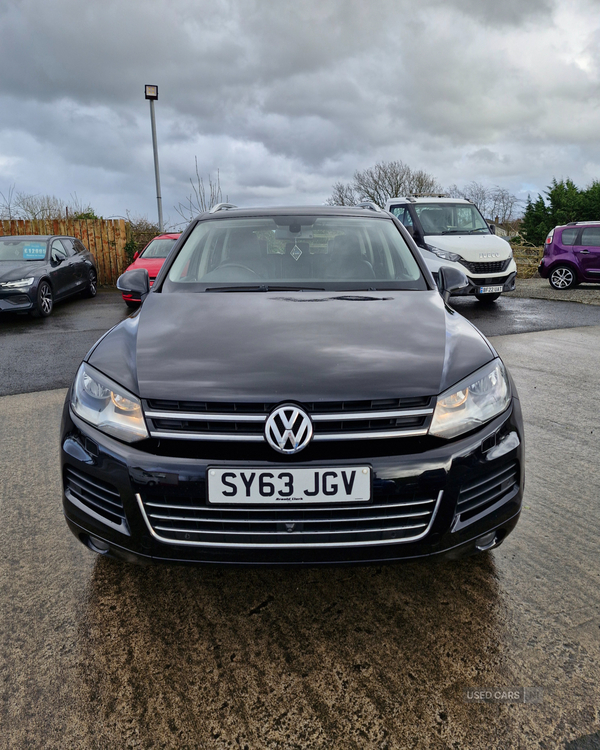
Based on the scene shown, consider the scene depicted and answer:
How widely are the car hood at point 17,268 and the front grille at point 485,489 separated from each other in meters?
10.3

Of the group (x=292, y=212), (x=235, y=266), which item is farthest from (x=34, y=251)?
(x=235, y=266)

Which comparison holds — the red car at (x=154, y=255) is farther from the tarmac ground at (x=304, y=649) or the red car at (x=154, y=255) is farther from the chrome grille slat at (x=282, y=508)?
the chrome grille slat at (x=282, y=508)

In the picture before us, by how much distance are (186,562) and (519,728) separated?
1121mm

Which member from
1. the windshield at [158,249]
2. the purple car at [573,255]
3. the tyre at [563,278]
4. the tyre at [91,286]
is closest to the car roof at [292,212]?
the windshield at [158,249]

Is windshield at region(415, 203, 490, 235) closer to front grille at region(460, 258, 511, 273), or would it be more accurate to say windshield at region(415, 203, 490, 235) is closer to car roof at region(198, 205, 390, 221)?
front grille at region(460, 258, 511, 273)

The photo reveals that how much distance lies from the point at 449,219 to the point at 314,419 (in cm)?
1090

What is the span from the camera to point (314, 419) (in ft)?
6.24

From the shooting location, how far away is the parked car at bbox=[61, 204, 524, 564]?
74.1 inches

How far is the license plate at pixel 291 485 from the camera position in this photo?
1859mm

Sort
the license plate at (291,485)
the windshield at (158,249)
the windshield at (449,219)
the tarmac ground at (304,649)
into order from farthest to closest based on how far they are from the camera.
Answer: the windshield at (158,249)
the windshield at (449,219)
the license plate at (291,485)
the tarmac ground at (304,649)

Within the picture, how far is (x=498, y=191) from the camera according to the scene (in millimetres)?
57125

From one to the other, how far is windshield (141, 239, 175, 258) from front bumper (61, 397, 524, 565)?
11.1 metres

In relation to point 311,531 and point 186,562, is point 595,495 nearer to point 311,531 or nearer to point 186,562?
point 311,531

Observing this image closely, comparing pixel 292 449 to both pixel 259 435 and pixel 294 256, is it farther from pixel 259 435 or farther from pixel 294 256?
pixel 294 256
